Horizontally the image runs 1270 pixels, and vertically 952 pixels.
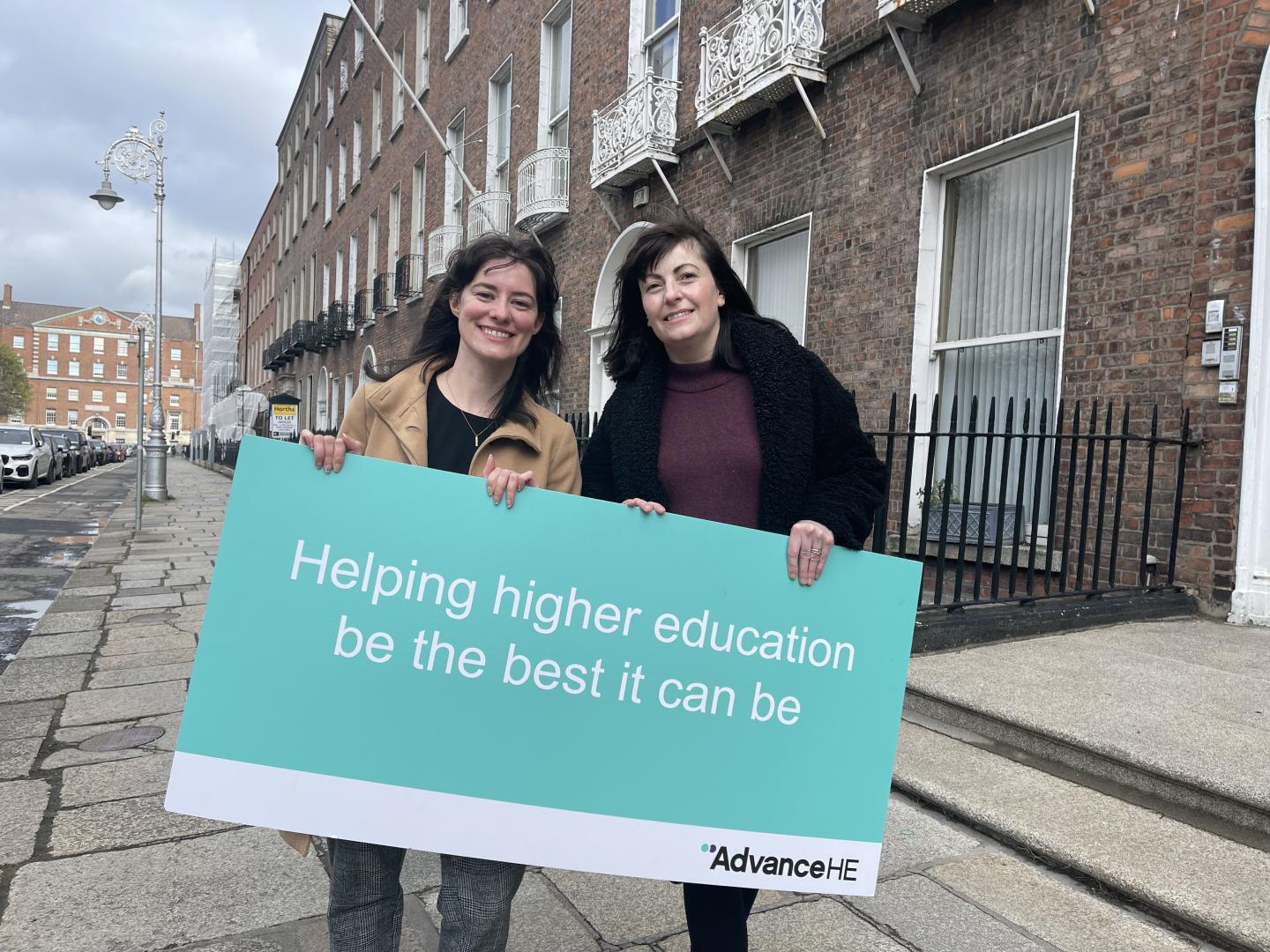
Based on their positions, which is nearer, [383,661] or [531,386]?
[383,661]

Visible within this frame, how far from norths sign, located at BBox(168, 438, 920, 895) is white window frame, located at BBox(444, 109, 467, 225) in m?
16.4

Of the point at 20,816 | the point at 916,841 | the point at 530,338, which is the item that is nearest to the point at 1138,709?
the point at 916,841

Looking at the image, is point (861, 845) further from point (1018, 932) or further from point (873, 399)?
point (873, 399)

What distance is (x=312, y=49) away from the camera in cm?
3234

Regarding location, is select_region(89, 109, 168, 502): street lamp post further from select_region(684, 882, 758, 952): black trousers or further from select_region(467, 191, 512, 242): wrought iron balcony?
select_region(684, 882, 758, 952): black trousers

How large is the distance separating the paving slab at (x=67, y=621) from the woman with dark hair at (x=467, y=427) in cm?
550

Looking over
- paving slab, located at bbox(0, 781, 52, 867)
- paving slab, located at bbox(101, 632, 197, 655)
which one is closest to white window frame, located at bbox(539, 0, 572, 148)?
paving slab, located at bbox(101, 632, 197, 655)

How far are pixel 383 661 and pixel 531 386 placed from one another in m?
0.76

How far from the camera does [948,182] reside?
691 cm

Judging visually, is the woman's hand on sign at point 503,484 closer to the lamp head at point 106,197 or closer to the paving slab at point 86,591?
the paving slab at point 86,591

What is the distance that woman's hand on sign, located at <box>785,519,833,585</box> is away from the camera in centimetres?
182

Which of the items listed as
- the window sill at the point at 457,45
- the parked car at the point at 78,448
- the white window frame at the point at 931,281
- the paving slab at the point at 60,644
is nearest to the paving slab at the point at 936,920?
the white window frame at the point at 931,281

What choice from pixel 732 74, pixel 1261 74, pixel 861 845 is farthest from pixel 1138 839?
pixel 732 74

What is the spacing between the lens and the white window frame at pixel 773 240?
318 inches
